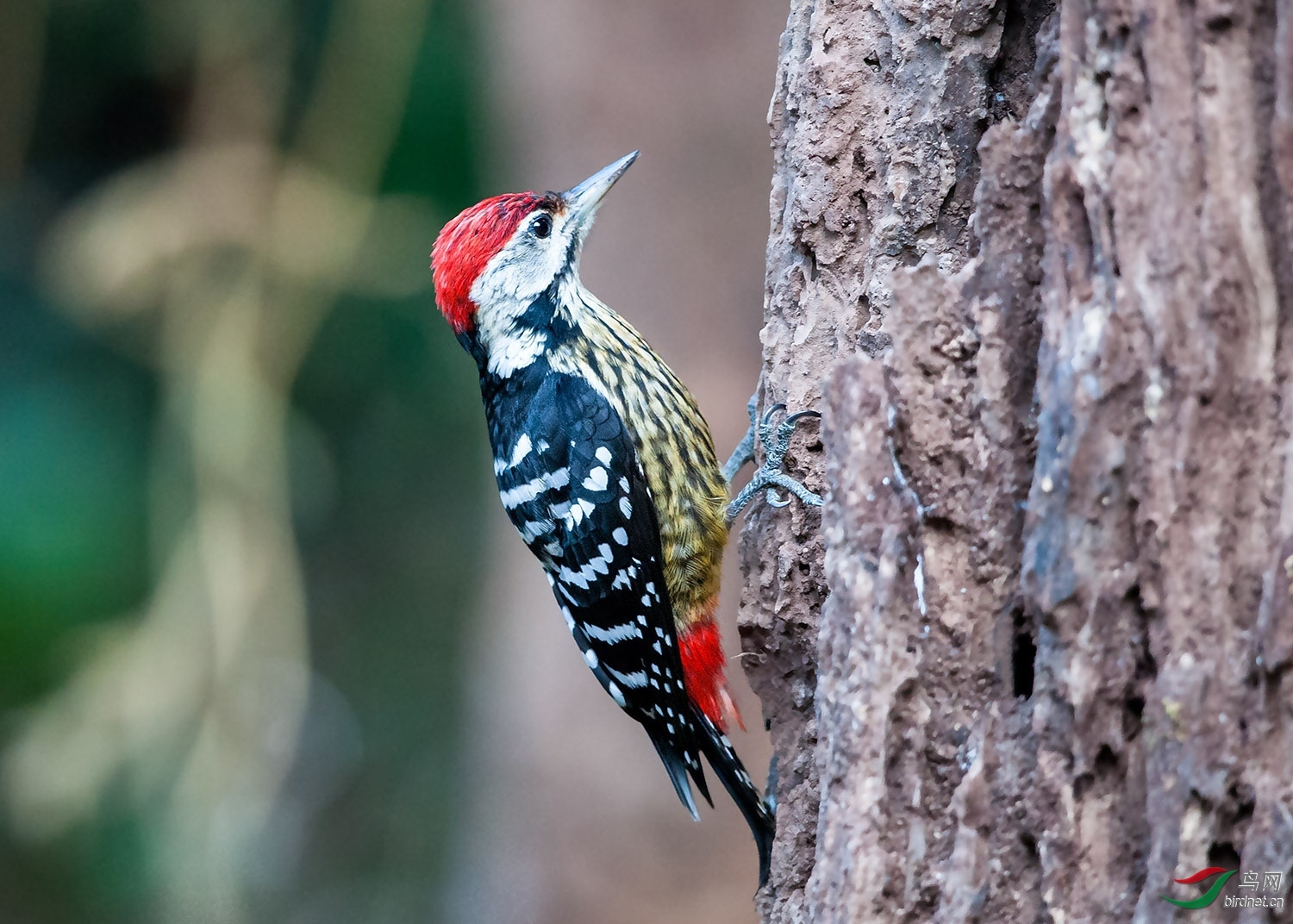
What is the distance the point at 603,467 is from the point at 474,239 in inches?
24.5

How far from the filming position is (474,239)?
266cm

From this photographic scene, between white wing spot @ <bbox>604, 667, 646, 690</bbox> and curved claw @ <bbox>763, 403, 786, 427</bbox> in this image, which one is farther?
white wing spot @ <bbox>604, 667, 646, 690</bbox>

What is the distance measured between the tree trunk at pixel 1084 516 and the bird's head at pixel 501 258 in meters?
1.32

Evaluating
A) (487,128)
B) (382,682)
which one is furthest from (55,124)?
(382,682)

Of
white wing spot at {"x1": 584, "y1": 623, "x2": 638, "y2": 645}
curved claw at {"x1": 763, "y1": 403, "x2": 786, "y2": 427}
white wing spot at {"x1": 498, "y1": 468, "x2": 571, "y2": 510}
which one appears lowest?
white wing spot at {"x1": 584, "y1": 623, "x2": 638, "y2": 645}

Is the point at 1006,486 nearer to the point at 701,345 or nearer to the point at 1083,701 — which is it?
the point at 1083,701

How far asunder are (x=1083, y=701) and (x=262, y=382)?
151 inches

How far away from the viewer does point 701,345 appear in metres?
3.84

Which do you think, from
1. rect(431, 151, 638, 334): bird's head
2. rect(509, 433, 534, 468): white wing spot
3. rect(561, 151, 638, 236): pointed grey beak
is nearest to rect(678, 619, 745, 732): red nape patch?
rect(509, 433, 534, 468): white wing spot

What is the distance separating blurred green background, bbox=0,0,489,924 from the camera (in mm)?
4348

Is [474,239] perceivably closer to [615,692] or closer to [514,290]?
[514,290]

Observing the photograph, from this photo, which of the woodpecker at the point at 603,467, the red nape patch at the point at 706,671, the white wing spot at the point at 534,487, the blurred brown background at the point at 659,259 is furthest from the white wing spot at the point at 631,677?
the blurred brown background at the point at 659,259

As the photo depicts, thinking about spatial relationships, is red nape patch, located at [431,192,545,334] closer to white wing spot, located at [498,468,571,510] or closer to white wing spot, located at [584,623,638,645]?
white wing spot, located at [498,468,571,510]

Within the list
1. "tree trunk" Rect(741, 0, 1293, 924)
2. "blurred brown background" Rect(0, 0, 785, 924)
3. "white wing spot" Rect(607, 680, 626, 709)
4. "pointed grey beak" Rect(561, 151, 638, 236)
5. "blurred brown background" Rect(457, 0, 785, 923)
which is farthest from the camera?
"blurred brown background" Rect(0, 0, 785, 924)
